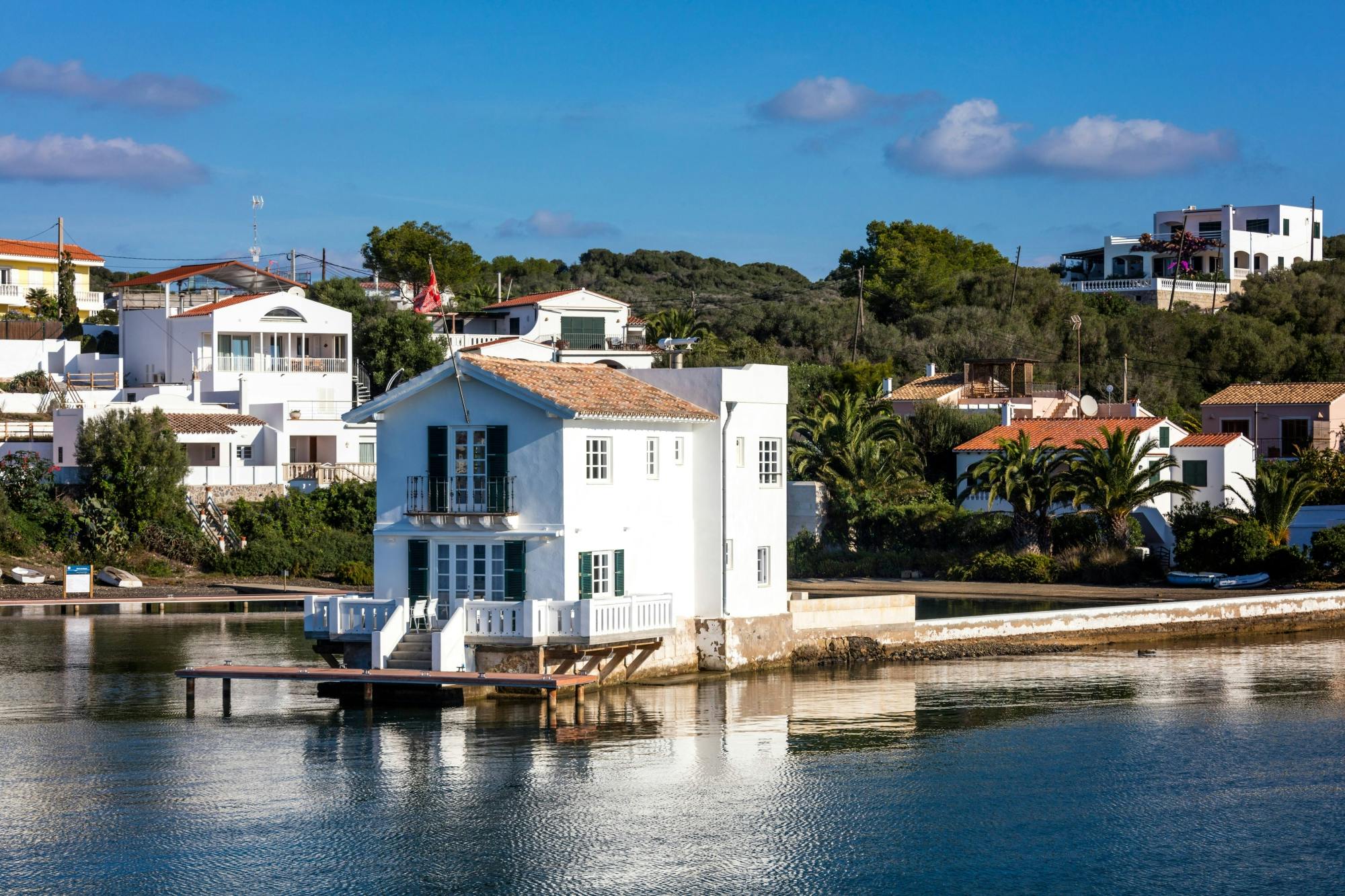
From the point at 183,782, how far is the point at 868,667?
1845cm

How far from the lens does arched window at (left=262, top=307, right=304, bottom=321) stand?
257 feet

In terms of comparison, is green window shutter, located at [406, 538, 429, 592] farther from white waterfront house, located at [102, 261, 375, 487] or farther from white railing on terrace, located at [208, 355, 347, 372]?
white railing on terrace, located at [208, 355, 347, 372]

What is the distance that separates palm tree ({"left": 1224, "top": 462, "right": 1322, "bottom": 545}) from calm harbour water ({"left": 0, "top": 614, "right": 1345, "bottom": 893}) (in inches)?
782

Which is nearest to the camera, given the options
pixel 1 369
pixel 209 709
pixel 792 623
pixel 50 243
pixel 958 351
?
pixel 209 709

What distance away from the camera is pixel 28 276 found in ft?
336

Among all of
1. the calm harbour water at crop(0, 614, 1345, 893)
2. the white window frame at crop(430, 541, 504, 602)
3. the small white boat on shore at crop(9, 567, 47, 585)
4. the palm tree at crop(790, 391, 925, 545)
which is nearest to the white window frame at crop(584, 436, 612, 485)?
the white window frame at crop(430, 541, 504, 602)

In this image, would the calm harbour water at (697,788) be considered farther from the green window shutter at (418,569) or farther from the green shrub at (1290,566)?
the green shrub at (1290,566)

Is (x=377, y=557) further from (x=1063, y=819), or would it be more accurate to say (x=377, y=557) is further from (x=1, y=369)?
(x=1, y=369)

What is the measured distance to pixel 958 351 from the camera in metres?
93.8

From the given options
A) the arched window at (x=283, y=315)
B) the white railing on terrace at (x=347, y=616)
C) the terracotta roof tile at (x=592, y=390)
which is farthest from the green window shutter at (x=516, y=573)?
the arched window at (x=283, y=315)

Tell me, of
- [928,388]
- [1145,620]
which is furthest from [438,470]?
[928,388]

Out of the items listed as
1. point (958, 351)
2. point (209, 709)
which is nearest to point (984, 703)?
point (209, 709)

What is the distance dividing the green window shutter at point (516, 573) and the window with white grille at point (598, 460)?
6.24ft

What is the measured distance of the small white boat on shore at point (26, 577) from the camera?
55875 millimetres
